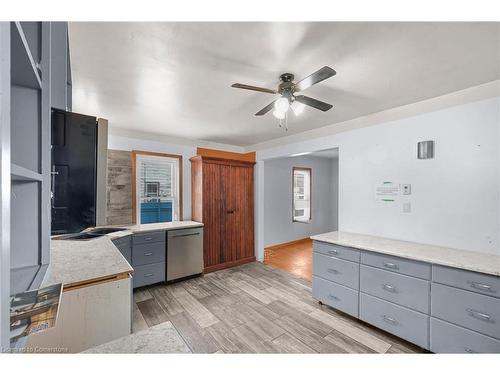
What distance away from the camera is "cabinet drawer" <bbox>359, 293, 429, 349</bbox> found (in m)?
1.82

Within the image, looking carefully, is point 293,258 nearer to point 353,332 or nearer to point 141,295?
point 353,332

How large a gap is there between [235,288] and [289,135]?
260 centimetres

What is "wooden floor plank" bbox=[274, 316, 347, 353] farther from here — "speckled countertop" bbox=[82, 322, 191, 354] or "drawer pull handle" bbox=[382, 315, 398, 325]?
"speckled countertop" bbox=[82, 322, 191, 354]

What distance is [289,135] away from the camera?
369 centimetres

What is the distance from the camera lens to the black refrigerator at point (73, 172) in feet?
4.74

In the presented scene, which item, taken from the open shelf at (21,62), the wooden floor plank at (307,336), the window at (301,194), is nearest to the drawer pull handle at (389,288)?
the wooden floor plank at (307,336)

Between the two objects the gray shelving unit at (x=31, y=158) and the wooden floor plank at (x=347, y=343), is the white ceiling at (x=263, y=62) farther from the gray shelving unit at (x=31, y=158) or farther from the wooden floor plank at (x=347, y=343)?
the wooden floor plank at (x=347, y=343)

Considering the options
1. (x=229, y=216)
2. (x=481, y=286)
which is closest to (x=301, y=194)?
(x=229, y=216)

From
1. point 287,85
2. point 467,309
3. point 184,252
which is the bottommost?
point 184,252

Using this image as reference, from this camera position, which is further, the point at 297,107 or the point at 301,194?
the point at 301,194

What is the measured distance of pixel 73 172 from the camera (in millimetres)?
1530

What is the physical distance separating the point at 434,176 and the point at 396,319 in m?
1.47

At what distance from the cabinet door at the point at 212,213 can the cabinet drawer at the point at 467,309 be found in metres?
2.92

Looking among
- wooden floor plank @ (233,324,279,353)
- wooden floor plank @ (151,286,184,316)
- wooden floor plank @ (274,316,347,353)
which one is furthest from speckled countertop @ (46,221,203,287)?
wooden floor plank @ (274,316,347,353)
